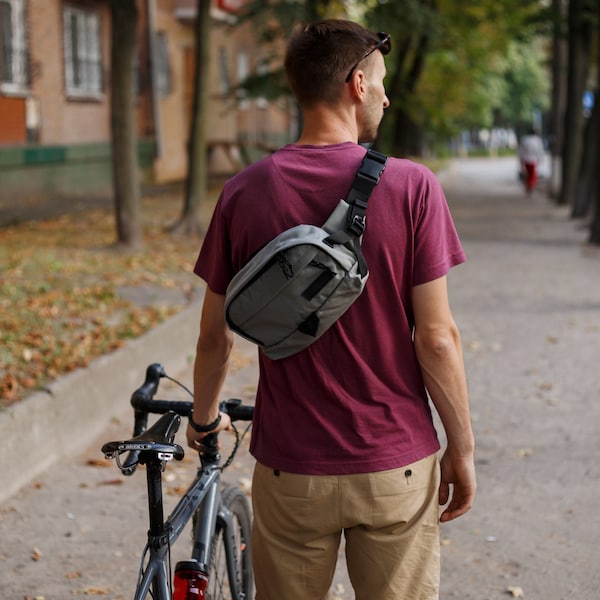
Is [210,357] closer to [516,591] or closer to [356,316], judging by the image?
[356,316]

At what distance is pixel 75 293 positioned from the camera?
10.1m

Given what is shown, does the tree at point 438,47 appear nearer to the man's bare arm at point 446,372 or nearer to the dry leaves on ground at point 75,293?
the dry leaves on ground at point 75,293

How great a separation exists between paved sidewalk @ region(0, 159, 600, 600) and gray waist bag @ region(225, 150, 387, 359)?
228 centimetres

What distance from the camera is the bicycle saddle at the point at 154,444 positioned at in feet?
7.82

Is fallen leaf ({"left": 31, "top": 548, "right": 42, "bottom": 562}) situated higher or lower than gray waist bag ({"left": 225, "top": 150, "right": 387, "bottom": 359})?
lower

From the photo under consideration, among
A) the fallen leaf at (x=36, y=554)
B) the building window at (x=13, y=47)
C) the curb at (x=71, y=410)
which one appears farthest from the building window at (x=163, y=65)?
the fallen leaf at (x=36, y=554)

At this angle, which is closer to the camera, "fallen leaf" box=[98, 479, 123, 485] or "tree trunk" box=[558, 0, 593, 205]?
"fallen leaf" box=[98, 479, 123, 485]

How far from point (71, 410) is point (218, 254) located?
4.03 meters

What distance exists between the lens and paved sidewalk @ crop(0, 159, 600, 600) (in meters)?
4.56

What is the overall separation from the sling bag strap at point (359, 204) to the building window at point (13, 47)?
61.4 feet

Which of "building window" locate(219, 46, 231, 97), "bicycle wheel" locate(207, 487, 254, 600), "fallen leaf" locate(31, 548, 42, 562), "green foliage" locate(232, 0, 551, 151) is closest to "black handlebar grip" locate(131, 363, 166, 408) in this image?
"bicycle wheel" locate(207, 487, 254, 600)

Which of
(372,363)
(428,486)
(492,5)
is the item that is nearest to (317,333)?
(372,363)

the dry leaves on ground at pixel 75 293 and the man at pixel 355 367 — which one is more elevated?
the man at pixel 355 367

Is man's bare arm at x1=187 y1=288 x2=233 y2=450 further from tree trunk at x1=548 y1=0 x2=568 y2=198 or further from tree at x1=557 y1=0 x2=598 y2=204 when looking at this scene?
tree trunk at x1=548 y1=0 x2=568 y2=198
